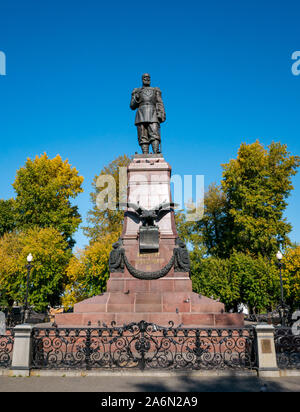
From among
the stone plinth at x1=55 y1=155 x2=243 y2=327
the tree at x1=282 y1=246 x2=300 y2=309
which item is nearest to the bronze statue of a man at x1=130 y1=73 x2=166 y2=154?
the stone plinth at x1=55 y1=155 x2=243 y2=327

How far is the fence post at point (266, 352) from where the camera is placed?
7305 millimetres

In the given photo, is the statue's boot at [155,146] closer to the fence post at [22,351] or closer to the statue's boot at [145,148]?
the statue's boot at [145,148]

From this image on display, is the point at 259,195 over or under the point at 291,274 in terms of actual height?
over

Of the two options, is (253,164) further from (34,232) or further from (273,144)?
(34,232)

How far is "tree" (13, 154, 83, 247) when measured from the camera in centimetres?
3102

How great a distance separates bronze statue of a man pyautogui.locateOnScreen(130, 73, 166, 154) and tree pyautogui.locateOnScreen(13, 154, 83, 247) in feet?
55.9

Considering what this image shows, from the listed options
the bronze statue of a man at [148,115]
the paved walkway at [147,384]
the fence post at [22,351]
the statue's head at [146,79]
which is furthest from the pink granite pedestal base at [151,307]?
the statue's head at [146,79]

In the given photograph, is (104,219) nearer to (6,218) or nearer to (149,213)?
(6,218)

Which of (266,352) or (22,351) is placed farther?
(22,351)

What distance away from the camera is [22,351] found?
24.8ft

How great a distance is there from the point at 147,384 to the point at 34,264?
882 inches

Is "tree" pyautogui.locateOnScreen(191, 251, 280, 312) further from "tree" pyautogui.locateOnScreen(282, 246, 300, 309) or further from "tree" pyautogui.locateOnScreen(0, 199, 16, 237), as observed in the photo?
"tree" pyautogui.locateOnScreen(0, 199, 16, 237)

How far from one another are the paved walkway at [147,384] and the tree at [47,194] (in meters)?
24.1

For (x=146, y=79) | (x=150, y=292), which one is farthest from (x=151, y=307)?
(x=146, y=79)
